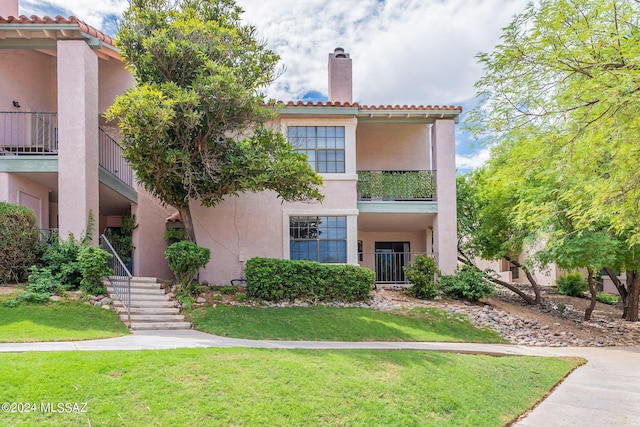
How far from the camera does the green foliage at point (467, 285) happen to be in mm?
16156

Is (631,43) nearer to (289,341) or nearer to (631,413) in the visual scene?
(631,413)

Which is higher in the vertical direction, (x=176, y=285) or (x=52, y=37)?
(x=52, y=37)

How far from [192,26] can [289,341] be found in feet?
27.5

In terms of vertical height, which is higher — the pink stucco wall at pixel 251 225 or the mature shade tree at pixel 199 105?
the mature shade tree at pixel 199 105

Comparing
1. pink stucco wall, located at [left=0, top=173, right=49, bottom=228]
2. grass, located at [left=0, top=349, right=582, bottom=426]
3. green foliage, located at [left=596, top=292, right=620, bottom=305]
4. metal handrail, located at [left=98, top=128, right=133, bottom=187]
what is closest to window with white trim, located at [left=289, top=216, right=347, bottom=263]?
metal handrail, located at [left=98, top=128, right=133, bottom=187]

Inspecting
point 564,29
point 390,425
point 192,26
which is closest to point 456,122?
point 192,26

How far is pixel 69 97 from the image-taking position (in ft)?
44.0

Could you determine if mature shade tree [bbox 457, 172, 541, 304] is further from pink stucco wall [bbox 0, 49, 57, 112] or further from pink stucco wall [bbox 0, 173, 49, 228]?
pink stucco wall [bbox 0, 49, 57, 112]

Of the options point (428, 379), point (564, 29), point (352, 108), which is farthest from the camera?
point (352, 108)

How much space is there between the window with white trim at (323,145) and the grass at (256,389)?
30.5ft

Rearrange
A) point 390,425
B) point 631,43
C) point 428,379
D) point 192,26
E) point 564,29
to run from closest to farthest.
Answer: point 631,43
point 564,29
point 390,425
point 428,379
point 192,26

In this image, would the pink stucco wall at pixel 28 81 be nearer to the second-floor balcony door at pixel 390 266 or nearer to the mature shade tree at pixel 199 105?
the mature shade tree at pixel 199 105

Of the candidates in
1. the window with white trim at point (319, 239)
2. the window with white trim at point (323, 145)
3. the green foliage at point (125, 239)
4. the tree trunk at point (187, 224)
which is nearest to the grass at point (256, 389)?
the tree trunk at point (187, 224)

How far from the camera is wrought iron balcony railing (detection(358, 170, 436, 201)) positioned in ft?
58.7
